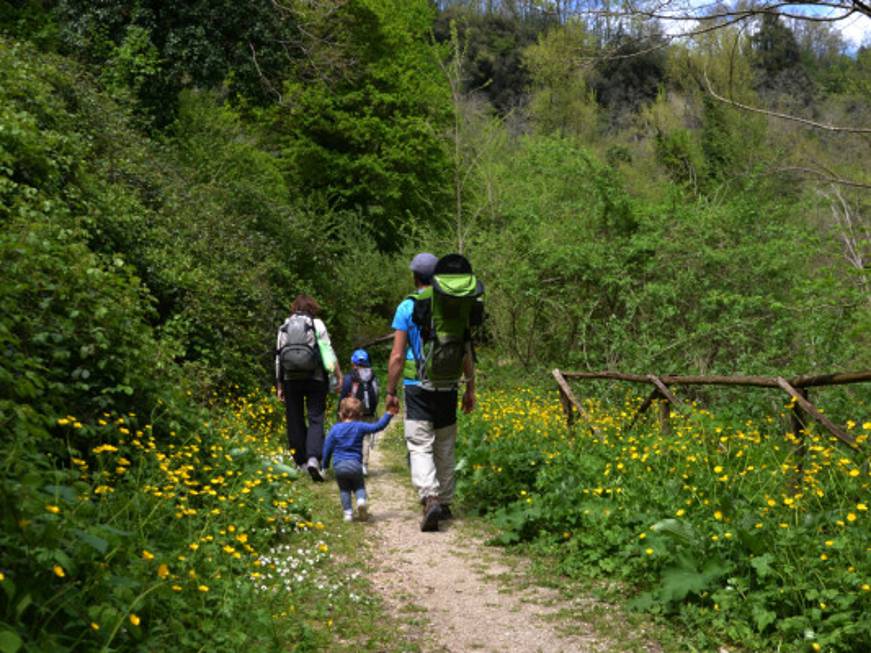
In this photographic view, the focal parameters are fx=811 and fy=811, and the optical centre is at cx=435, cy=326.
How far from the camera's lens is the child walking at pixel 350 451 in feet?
21.7

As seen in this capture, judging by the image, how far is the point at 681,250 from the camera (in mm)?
13461

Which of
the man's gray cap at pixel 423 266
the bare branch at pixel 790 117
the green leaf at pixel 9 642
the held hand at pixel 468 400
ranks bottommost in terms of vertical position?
the held hand at pixel 468 400

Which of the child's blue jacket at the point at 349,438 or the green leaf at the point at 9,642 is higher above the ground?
the green leaf at the point at 9,642

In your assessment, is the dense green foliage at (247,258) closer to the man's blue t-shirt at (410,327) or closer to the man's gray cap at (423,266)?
the man's blue t-shirt at (410,327)

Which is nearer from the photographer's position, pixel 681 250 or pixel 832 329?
pixel 832 329

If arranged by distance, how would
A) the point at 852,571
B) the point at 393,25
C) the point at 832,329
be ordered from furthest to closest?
1. the point at 393,25
2. the point at 832,329
3. the point at 852,571

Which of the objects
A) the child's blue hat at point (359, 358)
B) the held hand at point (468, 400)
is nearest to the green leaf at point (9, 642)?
the held hand at point (468, 400)

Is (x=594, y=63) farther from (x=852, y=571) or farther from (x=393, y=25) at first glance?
(x=393, y=25)

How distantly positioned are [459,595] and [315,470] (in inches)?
140

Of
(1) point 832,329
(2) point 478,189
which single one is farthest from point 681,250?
(2) point 478,189

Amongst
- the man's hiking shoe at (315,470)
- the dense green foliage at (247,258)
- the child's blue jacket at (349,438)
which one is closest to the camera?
the dense green foliage at (247,258)

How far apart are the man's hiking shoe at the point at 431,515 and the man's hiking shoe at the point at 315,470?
2146mm

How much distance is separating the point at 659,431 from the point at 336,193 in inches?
1001

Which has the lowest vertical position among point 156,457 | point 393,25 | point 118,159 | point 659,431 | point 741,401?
point 741,401
